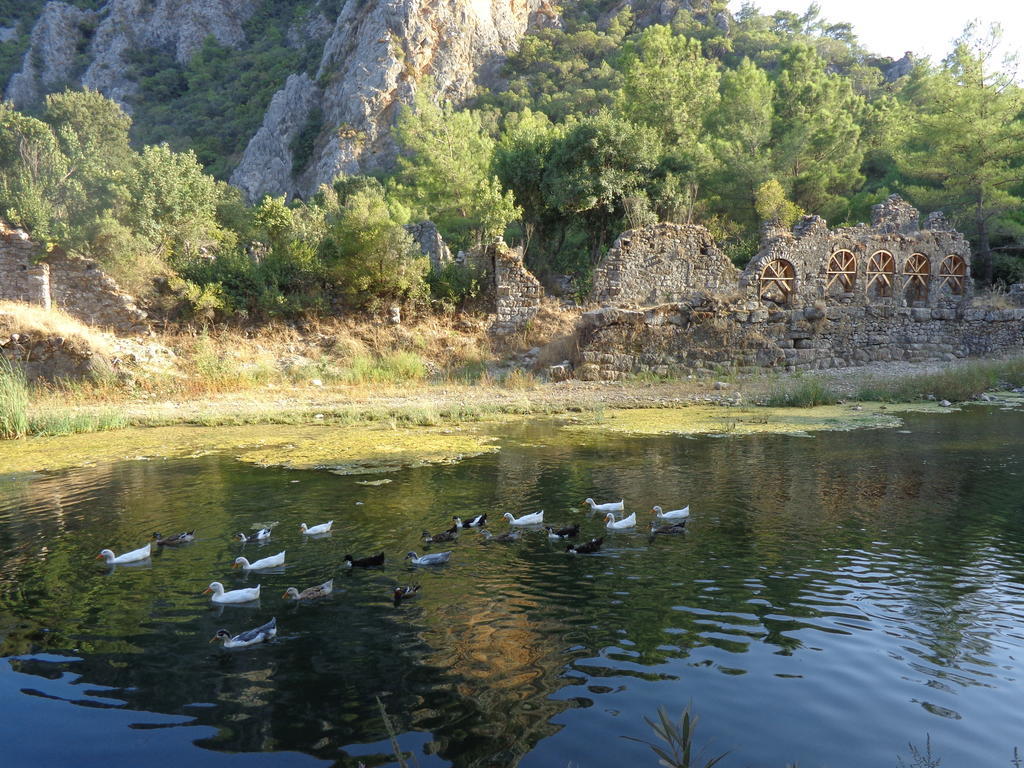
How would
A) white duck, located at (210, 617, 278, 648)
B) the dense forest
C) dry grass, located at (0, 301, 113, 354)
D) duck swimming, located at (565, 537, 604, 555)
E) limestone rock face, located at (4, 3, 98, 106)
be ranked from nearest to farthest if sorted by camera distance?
white duck, located at (210, 617, 278, 648) → duck swimming, located at (565, 537, 604, 555) → dry grass, located at (0, 301, 113, 354) → the dense forest → limestone rock face, located at (4, 3, 98, 106)

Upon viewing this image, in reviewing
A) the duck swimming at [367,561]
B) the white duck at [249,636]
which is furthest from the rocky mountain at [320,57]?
the white duck at [249,636]

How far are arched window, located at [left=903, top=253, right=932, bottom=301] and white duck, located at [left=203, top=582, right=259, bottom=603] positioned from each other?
84.2 ft

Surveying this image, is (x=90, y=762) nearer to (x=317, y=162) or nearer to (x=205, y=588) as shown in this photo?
(x=205, y=588)

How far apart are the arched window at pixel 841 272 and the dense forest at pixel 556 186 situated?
359 cm

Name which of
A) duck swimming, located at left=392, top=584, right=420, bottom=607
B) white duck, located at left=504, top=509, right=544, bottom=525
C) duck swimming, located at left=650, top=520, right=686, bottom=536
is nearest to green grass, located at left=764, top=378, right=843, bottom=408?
duck swimming, located at left=650, top=520, right=686, bottom=536

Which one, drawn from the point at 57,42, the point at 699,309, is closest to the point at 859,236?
the point at 699,309

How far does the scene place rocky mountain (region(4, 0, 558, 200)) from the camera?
67.2m

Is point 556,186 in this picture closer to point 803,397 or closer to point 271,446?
point 803,397

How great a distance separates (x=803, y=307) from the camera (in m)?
20.8

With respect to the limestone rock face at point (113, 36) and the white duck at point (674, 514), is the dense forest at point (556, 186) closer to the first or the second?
the white duck at point (674, 514)

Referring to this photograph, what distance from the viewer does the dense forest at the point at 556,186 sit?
22.2m

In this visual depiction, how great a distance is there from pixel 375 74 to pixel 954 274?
58.0 meters

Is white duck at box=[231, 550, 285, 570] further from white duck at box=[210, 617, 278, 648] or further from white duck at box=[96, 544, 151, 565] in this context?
white duck at box=[210, 617, 278, 648]

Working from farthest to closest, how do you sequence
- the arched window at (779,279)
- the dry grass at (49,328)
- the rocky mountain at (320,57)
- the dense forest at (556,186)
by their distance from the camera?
the rocky mountain at (320,57)
the arched window at (779,279)
the dense forest at (556,186)
the dry grass at (49,328)
